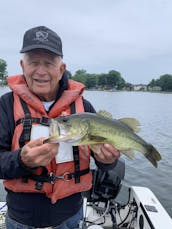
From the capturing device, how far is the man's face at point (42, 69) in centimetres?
268

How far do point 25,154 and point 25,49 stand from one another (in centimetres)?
94

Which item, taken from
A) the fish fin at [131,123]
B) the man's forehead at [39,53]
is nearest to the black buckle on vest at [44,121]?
the man's forehead at [39,53]

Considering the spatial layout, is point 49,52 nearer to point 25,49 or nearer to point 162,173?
point 25,49

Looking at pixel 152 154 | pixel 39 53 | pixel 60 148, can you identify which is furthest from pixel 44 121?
pixel 152 154

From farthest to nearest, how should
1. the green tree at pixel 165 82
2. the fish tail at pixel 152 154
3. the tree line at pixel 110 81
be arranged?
the green tree at pixel 165 82
the tree line at pixel 110 81
the fish tail at pixel 152 154

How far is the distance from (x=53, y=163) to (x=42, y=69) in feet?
2.93

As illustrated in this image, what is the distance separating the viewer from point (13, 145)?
2695 millimetres

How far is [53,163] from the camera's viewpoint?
287cm

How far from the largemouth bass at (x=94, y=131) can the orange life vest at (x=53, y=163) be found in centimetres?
30

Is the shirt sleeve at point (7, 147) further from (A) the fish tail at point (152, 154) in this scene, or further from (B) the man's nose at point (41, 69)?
(A) the fish tail at point (152, 154)

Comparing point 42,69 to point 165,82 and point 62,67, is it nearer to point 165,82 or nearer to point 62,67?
point 62,67

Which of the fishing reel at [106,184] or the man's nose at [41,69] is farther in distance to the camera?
the fishing reel at [106,184]

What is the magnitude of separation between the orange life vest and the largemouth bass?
0.30m

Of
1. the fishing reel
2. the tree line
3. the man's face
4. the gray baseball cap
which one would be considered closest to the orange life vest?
the man's face
